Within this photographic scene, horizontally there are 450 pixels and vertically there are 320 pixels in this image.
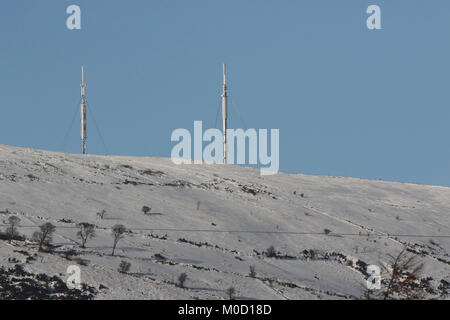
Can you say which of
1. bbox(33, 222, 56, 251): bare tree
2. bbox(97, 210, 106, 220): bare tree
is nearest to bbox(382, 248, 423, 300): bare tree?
bbox(33, 222, 56, 251): bare tree

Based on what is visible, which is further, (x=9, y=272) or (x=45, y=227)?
(x=45, y=227)

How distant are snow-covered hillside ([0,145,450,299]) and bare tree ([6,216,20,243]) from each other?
2.21 ft

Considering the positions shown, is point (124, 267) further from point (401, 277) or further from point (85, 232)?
point (401, 277)

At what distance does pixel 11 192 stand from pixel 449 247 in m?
34.1

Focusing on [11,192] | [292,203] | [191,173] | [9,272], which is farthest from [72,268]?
[191,173]

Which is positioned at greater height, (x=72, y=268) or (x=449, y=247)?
(x=72, y=268)

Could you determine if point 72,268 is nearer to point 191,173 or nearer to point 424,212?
point 191,173

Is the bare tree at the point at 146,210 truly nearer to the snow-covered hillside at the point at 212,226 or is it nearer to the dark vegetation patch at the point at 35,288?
the snow-covered hillside at the point at 212,226

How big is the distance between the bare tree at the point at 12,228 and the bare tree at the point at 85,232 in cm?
352

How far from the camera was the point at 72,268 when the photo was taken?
36.5m

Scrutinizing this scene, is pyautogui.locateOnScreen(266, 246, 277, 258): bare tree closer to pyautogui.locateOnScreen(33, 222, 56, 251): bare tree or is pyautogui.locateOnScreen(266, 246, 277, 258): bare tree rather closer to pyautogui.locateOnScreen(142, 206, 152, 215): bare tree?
pyautogui.locateOnScreen(142, 206, 152, 215): bare tree

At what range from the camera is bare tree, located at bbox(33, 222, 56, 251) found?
40219 mm

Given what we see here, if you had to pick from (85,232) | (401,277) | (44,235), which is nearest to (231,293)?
(44,235)

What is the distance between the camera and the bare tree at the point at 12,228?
134ft
